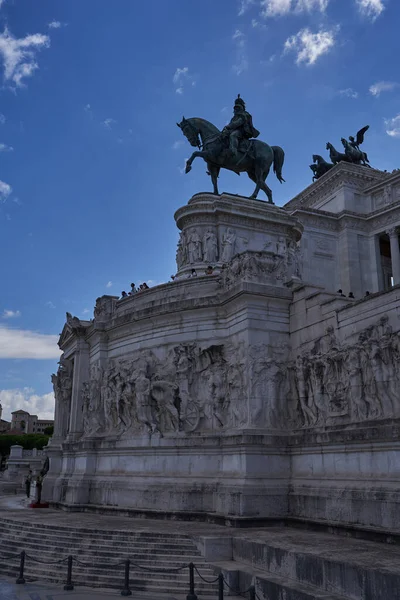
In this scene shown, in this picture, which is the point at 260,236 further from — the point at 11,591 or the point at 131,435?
the point at 11,591

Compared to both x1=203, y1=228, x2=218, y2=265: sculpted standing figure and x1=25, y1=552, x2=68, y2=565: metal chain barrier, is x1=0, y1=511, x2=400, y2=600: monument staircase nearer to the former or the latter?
x1=25, y1=552, x2=68, y2=565: metal chain barrier

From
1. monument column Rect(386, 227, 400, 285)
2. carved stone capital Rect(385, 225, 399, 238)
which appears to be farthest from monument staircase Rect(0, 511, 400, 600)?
carved stone capital Rect(385, 225, 399, 238)

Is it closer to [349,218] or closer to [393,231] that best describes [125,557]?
[349,218]

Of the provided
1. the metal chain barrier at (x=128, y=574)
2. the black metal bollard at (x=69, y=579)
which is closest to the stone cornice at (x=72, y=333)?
the metal chain barrier at (x=128, y=574)

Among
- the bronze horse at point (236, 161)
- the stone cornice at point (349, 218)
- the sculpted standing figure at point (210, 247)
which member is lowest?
the sculpted standing figure at point (210, 247)

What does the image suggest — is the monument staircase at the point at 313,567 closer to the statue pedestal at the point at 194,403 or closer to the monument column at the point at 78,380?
the statue pedestal at the point at 194,403

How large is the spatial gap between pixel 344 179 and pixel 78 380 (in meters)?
40.5

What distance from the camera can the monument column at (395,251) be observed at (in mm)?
54031

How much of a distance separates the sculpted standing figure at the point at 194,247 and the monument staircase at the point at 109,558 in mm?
18089

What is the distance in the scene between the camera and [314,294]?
64.3 feet

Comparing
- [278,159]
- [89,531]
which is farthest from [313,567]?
[278,159]

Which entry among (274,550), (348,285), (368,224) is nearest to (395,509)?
(274,550)

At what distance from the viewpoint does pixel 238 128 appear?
35.7 m

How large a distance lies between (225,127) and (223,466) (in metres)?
22.7
